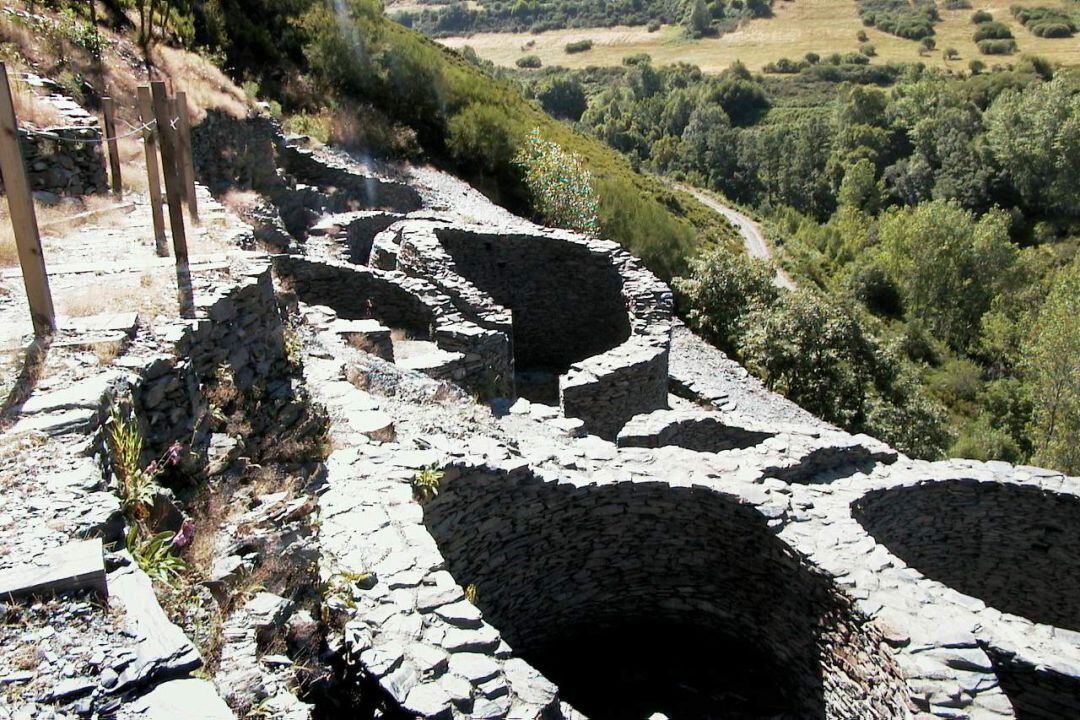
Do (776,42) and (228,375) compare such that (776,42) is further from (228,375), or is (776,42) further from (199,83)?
(228,375)

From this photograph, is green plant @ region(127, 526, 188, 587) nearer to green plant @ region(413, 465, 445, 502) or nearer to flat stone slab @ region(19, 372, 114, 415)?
flat stone slab @ region(19, 372, 114, 415)

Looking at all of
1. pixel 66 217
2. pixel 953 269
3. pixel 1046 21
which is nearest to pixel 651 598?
pixel 66 217

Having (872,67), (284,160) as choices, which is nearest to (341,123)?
(284,160)

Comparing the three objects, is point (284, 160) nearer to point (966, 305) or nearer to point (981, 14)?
point (966, 305)

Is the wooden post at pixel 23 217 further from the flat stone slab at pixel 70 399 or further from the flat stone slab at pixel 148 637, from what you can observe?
the flat stone slab at pixel 148 637

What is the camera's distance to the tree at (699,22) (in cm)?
13138

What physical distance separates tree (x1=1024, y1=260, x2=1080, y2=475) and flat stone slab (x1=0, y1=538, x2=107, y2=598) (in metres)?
25.6

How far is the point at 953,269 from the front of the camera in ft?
130

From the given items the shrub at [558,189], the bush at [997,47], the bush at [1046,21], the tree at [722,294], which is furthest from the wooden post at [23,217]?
the bush at [1046,21]

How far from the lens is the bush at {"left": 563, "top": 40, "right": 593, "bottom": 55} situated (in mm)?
127312

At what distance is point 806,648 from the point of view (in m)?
7.44

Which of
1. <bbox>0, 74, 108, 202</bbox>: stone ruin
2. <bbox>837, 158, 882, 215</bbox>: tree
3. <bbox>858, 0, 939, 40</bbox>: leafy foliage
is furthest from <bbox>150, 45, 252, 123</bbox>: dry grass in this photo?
<bbox>858, 0, 939, 40</bbox>: leafy foliage

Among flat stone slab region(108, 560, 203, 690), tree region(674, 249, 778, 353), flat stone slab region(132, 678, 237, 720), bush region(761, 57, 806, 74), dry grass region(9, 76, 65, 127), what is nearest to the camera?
flat stone slab region(132, 678, 237, 720)

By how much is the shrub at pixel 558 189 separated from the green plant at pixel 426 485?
1819 cm
